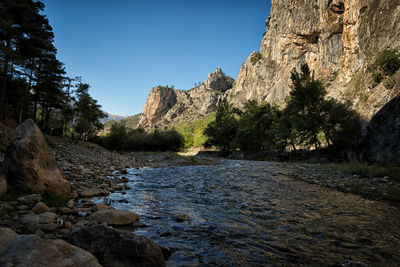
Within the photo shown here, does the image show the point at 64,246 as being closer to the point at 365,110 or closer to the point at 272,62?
the point at 365,110

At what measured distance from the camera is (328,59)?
238 feet

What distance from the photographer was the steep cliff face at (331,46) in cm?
3594

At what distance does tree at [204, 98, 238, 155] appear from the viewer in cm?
5247

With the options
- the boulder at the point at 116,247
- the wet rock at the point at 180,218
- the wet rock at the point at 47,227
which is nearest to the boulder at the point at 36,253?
the boulder at the point at 116,247

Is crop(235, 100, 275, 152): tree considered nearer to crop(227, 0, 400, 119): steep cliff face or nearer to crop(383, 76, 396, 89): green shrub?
crop(227, 0, 400, 119): steep cliff face

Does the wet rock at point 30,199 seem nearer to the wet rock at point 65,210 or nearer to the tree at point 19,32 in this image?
the wet rock at point 65,210

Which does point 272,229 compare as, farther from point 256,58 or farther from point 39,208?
point 256,58

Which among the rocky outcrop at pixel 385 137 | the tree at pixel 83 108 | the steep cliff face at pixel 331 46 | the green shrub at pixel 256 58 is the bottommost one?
the rocky outcrop at pixel 385 137

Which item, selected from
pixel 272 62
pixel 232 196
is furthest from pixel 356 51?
pixel 232 196

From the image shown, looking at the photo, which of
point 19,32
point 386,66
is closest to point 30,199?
point 19,32

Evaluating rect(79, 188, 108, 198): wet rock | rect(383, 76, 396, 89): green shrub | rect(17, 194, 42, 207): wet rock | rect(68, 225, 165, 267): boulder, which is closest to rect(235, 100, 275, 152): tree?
rect(383, 76, 396, 89): green shrub

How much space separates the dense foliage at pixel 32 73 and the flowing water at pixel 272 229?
923 inches

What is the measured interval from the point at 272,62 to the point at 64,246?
413 feet

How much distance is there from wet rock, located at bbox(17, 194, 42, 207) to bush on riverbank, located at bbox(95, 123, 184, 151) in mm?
58642
